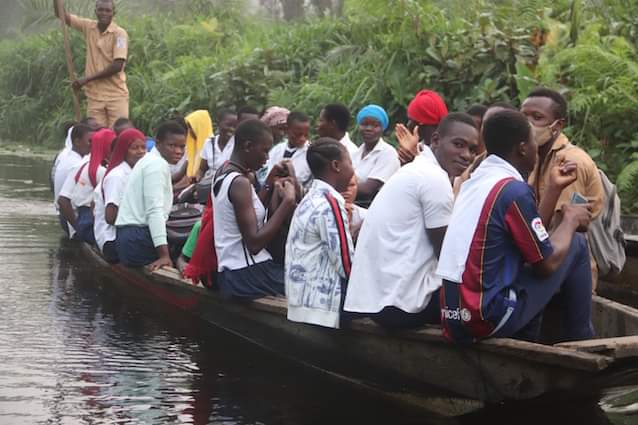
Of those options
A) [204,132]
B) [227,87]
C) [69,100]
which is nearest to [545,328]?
[204,132]

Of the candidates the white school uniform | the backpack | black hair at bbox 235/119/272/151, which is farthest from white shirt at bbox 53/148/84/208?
the backpack

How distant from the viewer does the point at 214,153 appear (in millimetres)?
10250

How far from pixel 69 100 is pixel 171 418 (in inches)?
710

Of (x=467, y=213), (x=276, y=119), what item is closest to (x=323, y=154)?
(x=467, y=213)

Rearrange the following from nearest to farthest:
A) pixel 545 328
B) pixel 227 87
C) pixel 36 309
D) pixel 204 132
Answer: pixel 545 328 → pixel 36 309 → pixel 204 132 → pixel 227 87

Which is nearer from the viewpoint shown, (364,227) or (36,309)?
(364,227)

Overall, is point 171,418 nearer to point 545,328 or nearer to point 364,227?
point 364,227

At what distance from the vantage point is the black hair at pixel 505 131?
4.92 meters

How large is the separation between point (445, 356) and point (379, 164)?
365 centimetres

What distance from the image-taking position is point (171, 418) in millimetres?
5363

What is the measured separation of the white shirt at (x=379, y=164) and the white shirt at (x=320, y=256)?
2.91 meters

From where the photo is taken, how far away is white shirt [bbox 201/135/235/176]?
33.1 feet

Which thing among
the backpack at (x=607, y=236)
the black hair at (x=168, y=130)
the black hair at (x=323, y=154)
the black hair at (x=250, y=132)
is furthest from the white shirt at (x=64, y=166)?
the backpack at (x=607, y=236)

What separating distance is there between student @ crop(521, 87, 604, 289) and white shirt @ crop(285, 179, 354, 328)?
107 cm
